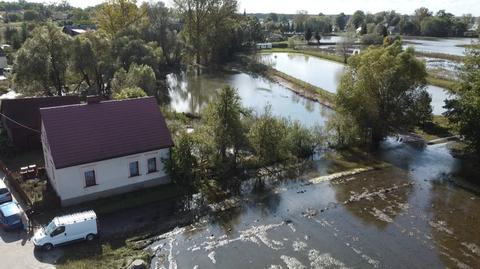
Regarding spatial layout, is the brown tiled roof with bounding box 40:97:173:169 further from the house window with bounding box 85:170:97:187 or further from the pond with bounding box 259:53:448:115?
the pond with bounding box 259:53:448:115

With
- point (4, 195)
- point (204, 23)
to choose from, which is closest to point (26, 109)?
point (4, 195)

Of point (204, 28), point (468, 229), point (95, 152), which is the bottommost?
point (468, 229)

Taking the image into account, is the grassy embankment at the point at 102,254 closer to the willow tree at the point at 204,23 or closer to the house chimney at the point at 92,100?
the house chimney at the point at 92,100

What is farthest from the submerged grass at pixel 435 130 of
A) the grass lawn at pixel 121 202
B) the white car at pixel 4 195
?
the white car at pixel 4 195

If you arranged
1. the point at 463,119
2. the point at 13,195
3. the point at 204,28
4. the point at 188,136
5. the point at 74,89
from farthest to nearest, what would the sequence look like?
the point at 204,28
the point at 74,89
the point at 463,119
the point at 188,136
the point at 13,195

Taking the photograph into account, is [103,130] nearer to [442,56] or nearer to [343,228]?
[343,228]

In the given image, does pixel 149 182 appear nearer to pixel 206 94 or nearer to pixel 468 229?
pixel 468 229

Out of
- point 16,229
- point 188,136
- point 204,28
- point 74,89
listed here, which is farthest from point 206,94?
point 16,229
